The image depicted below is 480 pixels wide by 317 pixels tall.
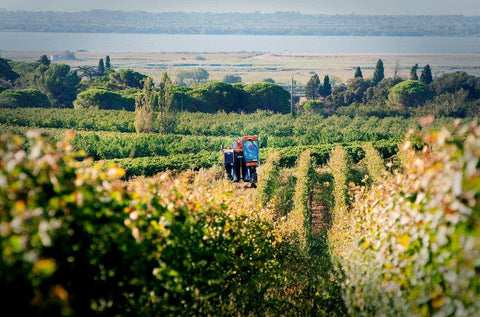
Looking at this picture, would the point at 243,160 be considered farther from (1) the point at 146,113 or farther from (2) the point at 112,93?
(2) the point at 112,93

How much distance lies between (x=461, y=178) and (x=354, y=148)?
20.4 metres

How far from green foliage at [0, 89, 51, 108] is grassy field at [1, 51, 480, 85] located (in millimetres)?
57832

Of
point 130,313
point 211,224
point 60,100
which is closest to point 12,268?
point 130,313

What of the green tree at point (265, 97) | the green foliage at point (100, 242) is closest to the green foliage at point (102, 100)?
the green tree at point (265, 97)

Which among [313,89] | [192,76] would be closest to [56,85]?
[313,89]

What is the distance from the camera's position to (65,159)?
357cm

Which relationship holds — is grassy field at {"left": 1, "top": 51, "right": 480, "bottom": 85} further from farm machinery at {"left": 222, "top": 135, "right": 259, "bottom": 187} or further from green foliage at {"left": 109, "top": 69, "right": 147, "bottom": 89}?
farm machinery at {"left": 222, "top": 135, "right": 259, "bottom": 187}

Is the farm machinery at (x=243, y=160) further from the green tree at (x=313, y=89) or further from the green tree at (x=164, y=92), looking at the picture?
the green tree at (x=313, y=89)

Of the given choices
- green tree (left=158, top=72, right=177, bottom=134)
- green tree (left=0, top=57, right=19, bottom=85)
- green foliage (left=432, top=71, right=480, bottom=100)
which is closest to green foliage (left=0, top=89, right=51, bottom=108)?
green tree (left=0, top=57, right=19, bottom=85)

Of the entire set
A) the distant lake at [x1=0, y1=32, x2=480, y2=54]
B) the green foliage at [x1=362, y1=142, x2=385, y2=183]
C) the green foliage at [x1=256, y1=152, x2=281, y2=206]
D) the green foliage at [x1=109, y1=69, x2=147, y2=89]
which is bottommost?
the green foliage at [x1=256, y1=152, x2=281, y2=206]

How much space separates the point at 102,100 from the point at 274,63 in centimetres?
10710

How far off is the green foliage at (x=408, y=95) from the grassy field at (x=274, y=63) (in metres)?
47.9

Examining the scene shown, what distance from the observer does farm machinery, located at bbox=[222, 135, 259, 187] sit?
16469mm

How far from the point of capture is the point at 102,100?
43.6 m
